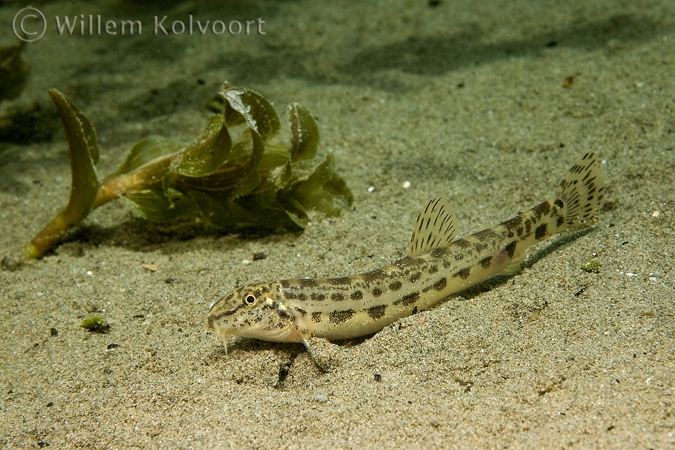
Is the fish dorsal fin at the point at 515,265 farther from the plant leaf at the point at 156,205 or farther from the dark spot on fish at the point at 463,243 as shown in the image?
the plant leaf at the point at 156,205

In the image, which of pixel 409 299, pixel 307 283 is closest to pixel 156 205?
pixel 307 283

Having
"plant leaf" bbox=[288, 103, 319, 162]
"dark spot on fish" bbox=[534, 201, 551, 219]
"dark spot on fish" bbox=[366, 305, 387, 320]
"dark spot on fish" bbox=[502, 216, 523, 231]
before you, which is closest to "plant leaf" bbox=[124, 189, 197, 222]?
"plant leaf" bbox=[288, 103, 319, 162]

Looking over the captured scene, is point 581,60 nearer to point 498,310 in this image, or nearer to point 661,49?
point 661,49

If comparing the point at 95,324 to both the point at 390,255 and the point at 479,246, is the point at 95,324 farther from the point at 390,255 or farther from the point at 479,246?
the point at 479,246

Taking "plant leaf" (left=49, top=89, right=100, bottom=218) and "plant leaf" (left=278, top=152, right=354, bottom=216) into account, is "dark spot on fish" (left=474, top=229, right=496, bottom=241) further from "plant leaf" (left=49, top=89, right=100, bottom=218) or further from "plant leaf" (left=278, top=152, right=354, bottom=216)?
"plant leaf" (left=49, top=89, right=100, bottom=218)

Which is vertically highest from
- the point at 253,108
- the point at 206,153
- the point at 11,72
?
the point at 253,108

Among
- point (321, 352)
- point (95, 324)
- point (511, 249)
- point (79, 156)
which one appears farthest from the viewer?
point (79, 156)

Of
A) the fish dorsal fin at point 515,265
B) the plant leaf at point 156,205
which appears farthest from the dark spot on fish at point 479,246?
the plant leaf at point 156,205
